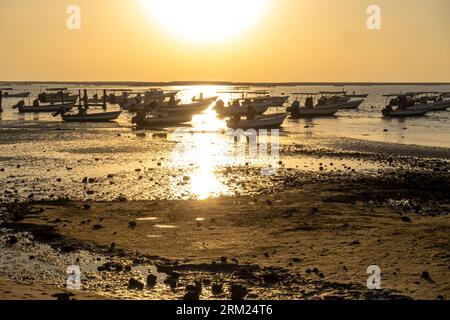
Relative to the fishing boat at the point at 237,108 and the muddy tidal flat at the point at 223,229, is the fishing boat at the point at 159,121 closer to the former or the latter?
the fishing boat at the point at 237,108

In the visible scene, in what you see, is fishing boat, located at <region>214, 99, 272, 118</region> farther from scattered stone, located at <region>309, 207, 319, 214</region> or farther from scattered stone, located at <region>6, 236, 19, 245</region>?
scattered stone, located at <region>6, 236, 19, 245</region>

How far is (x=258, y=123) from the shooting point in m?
55.6

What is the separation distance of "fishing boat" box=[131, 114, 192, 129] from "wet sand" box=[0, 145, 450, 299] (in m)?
38.5

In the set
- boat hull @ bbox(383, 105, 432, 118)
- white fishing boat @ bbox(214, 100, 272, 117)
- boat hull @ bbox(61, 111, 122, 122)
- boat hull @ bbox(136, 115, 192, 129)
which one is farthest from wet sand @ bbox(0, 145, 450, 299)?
boat hull @ bbox(383, 105, 432, 118)

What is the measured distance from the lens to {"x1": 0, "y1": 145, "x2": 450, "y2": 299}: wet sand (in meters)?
11.0

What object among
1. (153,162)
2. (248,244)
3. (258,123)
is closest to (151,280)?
(248,244)

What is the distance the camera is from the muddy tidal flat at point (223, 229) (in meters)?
11.1

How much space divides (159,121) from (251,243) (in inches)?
1881

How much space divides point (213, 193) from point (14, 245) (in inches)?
346

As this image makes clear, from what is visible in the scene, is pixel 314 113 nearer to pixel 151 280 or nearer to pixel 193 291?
pixel 151 280

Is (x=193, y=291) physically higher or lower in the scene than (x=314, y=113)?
lower

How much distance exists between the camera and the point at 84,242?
1413 centimetres

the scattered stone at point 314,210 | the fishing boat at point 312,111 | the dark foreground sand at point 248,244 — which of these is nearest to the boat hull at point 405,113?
the fishing boat at point 312,111
